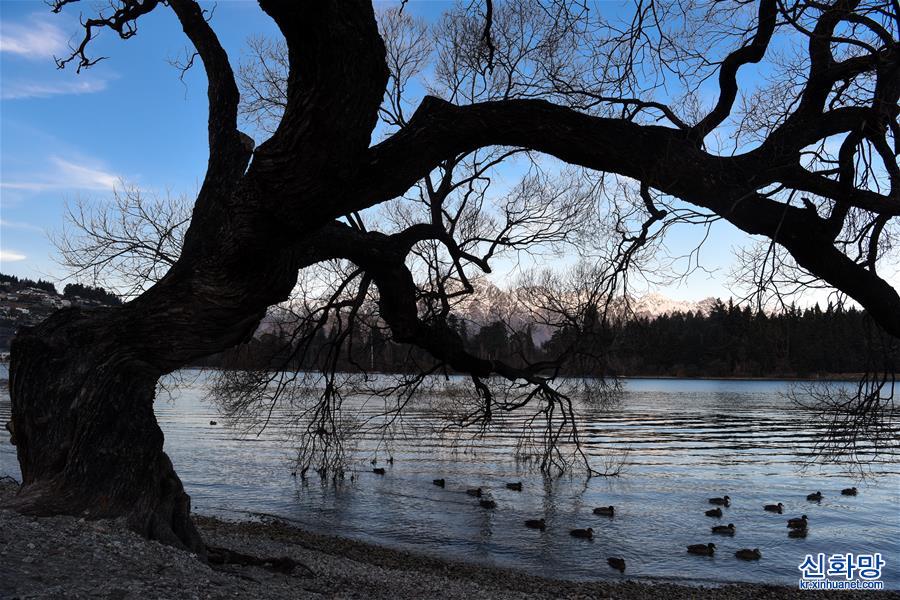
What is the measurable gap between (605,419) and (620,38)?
3256 cm

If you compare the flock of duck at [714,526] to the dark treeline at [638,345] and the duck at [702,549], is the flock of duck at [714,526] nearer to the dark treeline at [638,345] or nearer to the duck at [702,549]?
the duck at [702,549]

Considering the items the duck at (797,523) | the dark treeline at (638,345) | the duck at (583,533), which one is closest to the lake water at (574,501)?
the duck at (583,533)

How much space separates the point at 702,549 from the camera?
Result: 12477 mm

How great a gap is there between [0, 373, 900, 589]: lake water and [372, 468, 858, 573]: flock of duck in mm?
180

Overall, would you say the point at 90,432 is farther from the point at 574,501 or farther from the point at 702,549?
the point at 574,501

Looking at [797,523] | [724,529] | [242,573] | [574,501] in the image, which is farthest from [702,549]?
[242,573]

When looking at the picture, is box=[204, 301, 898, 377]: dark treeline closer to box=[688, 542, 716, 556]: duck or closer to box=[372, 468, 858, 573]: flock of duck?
box=[372, 468, 858, 573]: flock of duck

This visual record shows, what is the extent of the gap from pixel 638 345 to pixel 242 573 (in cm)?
608

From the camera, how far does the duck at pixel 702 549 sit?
12.4 metres

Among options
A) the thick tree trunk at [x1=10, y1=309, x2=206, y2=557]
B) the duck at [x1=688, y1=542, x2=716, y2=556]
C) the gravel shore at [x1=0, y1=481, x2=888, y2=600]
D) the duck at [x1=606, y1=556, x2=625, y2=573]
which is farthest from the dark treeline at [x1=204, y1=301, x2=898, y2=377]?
the thick tree trunk at [x1=10, y1=309, x2=206, y2=557]

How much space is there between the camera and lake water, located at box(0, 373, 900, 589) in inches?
485

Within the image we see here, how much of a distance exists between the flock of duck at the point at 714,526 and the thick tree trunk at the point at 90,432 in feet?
25.9

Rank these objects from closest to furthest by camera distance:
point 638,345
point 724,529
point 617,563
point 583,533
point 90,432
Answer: point 90,432 → point 638,345 → point 617,563 → point 583,533 → point 724,529

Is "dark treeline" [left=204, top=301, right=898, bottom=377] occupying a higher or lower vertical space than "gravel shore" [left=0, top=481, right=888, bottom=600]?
higher
